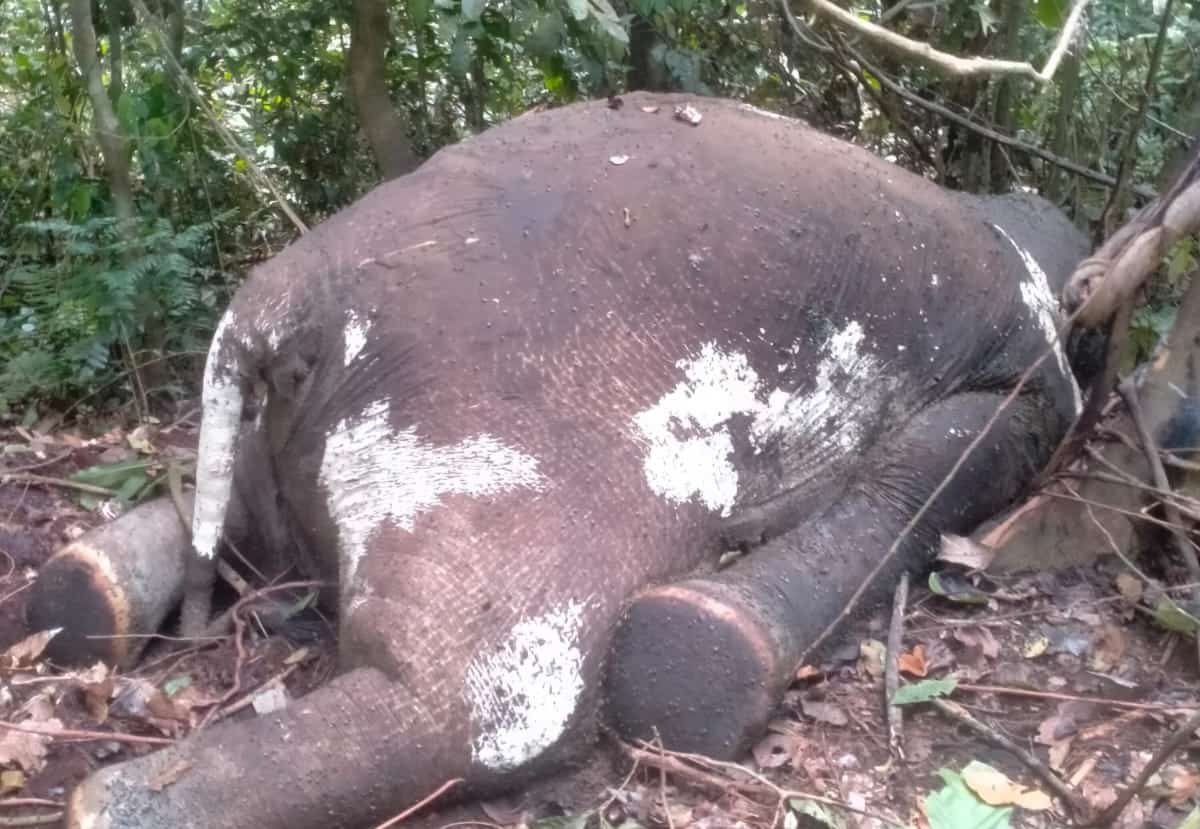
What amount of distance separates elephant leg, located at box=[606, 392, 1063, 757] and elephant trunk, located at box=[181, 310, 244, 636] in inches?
34.7

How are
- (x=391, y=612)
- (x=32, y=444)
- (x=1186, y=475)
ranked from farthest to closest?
(x=32, y=444) → (x=1186, y=475) → (x=391, y=612)

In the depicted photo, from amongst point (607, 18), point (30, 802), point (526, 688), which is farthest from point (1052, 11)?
point (30, 802)

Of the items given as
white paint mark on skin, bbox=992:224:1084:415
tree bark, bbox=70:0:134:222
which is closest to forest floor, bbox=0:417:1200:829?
white paint mark on skin, bbox=992:224:1084:415

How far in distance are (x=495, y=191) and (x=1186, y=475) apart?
165 centimetres

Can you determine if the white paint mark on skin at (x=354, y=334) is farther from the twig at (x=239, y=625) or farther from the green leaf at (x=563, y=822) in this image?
the green leaf at (x=563, y=822)

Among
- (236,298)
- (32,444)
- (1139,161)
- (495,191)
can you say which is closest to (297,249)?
(236,298)

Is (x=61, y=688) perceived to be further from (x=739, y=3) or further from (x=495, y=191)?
(x=739, y=3)

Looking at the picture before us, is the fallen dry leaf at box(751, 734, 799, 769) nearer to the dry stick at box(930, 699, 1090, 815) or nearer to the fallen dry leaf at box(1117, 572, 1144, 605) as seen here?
the dry stick at box(930, 699, 1090, 815)

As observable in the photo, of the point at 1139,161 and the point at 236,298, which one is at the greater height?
the point at 236,298

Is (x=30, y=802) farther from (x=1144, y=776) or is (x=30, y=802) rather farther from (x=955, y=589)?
(x=955, y=589)

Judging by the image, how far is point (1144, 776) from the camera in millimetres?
2125

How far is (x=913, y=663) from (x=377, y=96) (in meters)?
2.81

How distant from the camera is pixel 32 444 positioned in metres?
4.02

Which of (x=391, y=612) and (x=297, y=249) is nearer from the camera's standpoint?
(x=391, y=612)
